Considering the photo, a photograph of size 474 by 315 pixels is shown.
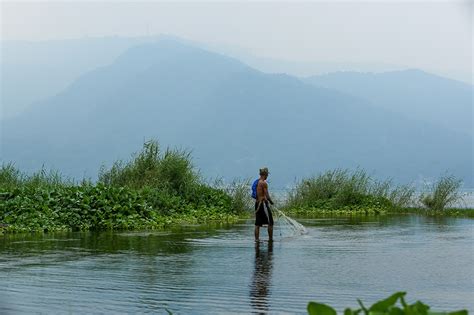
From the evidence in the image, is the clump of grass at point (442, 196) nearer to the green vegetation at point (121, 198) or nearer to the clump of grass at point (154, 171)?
the green vegetation at point (121, 198)

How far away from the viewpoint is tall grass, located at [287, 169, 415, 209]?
37844mm

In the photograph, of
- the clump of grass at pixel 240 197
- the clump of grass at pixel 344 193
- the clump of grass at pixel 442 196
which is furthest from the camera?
the clump of grass at pixel 344 193

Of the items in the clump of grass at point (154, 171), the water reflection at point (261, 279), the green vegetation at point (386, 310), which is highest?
the clump of grass at point (154, 171)

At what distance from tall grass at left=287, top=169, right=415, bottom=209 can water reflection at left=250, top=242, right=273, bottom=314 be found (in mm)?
19032

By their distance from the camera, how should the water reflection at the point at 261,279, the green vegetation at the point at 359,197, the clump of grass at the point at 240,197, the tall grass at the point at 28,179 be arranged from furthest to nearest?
the green vegetation at the point at 359,197 → the clump of grass at the point at 240,197 → the tall grass at the point at 28,179 → the water reflection at the point at 261,279

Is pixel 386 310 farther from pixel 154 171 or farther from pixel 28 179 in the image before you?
pixel 154 171

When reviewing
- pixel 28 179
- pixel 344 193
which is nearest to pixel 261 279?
pixel 28 179

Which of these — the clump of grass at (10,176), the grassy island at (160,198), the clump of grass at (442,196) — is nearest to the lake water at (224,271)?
the grassy island at (160,198)

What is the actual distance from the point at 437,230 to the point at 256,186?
6.47 meters

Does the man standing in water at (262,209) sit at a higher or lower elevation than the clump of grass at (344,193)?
lower

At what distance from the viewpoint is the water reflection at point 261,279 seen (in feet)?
35.7

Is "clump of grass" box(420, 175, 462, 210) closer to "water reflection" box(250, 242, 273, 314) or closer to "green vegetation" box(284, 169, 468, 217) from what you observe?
"green vegetation" box(284, 169, 468, 217)

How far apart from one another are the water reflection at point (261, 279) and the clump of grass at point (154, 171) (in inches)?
478

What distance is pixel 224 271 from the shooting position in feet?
46.8
